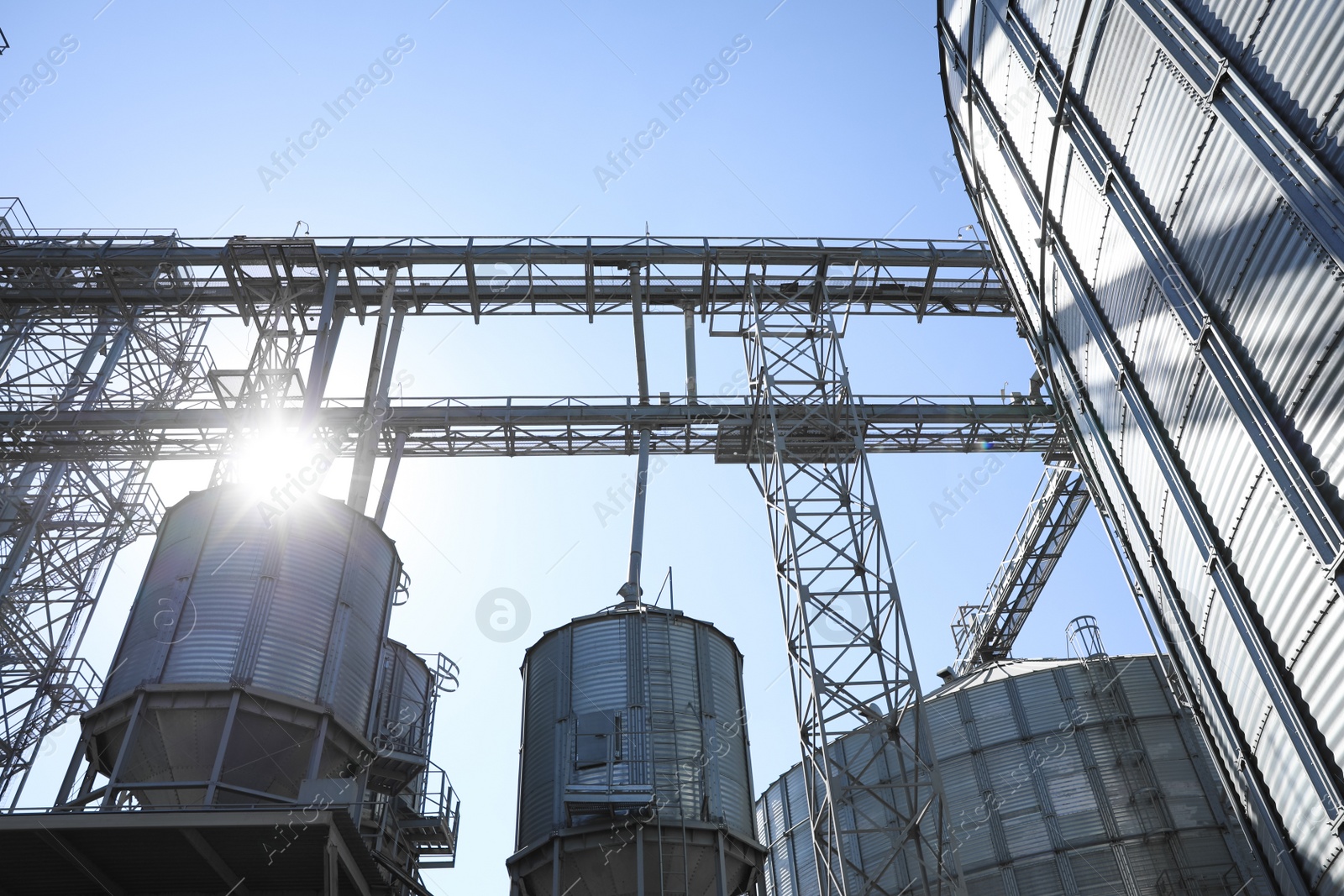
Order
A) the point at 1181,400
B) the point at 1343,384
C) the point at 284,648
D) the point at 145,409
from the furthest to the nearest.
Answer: the point at 145,409, the point at 284,648, the point at 1181,400, the point at 1343,384

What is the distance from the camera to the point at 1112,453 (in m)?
13.9

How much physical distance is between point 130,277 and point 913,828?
77.6 feet

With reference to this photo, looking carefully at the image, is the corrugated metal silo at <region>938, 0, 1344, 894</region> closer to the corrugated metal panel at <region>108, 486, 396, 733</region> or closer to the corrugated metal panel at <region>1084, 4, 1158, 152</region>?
the corrugated metal panel at <region>1084, 4, 1158, 152</region>

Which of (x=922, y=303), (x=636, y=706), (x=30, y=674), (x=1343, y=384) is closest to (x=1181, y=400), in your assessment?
(x=1343, y=384)

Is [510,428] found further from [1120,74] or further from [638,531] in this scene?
[1120,74]

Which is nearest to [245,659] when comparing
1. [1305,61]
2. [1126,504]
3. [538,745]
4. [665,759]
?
[538,745]

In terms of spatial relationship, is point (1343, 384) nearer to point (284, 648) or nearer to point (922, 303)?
Answer: point (284, 648)

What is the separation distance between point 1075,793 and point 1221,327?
13.8m

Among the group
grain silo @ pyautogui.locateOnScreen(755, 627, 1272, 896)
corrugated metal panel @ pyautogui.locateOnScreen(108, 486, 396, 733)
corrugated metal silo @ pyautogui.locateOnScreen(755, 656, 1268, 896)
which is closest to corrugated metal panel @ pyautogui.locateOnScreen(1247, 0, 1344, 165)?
grain silo @ pyautogui.locateOnScreen(755, 627, 1272, 896)

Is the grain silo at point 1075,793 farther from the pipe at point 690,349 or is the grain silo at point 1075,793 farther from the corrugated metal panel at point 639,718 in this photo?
the pipe at point 690,349

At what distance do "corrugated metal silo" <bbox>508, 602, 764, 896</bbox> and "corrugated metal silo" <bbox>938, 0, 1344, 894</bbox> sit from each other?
7852 millimetres

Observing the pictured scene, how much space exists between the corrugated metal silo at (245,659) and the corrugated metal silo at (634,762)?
3.15 m

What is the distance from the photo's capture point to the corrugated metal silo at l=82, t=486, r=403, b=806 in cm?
1495

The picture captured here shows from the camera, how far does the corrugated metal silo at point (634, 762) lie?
1630 centimetres
